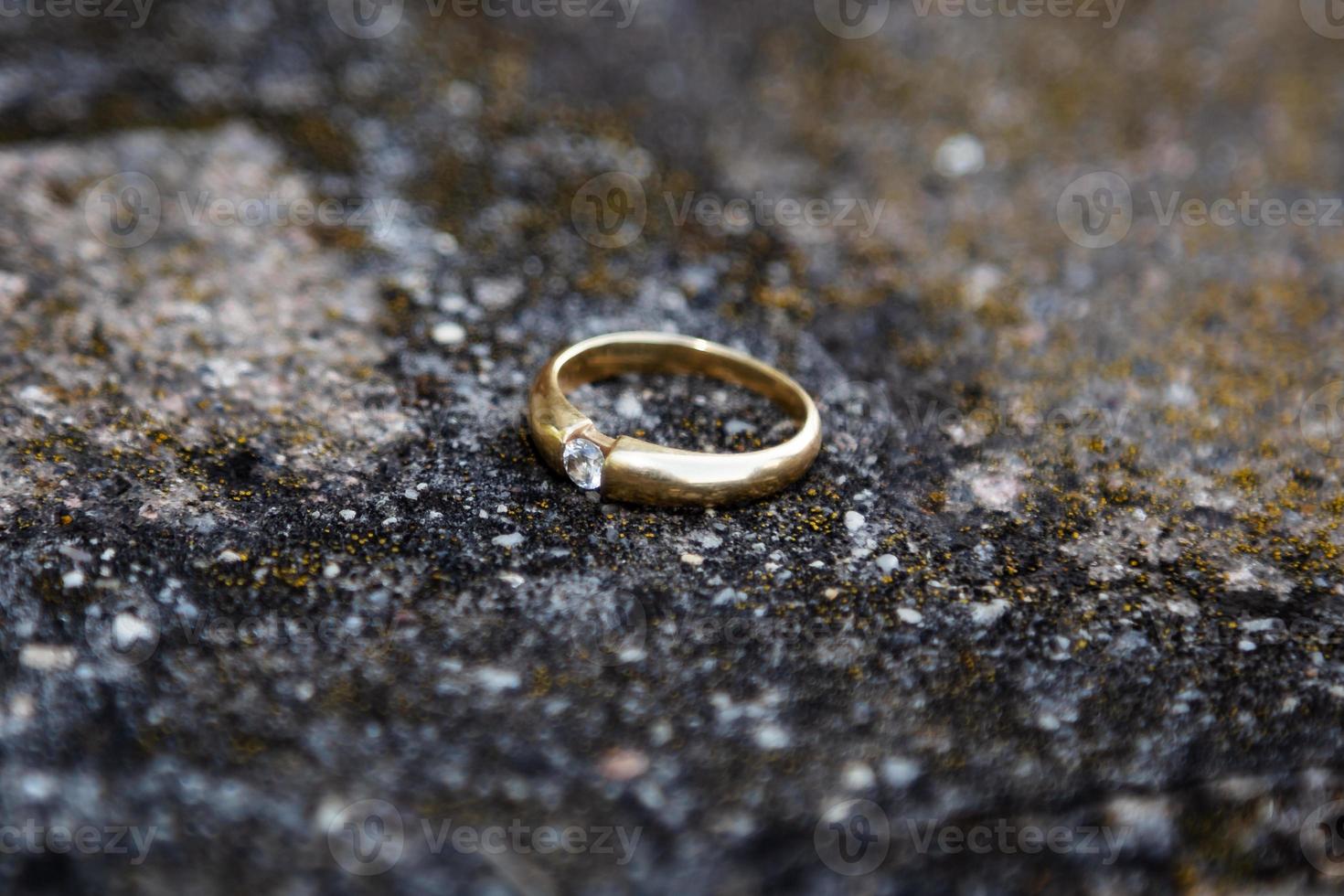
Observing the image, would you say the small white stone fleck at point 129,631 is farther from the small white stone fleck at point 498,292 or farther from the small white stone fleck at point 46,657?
the small white stone fleck at point 498,292

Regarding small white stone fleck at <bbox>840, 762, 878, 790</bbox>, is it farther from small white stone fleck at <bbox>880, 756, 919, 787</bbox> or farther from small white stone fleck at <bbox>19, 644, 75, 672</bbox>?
small white stone fleck at <bbox>19, 644, 75, 672</bbox>

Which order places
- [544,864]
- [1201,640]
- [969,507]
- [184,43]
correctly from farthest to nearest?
[184,43] → [969,507] → [1201,640] → [544,864]

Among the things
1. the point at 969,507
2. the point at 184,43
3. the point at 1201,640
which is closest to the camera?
the point at 1201,640

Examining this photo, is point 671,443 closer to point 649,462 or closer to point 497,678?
point 649,462

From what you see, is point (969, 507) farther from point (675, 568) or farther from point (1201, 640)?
point (675, 568)

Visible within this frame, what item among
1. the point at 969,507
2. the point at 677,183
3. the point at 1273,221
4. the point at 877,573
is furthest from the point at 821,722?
the point at 1273,221

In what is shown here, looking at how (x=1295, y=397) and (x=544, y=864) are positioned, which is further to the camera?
(x=1295, y=397)

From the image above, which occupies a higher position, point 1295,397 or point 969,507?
point 1295,397

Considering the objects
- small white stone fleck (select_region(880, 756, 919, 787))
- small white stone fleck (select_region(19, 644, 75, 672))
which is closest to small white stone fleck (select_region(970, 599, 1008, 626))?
small white stone fleck (select_region(880, 756, 919, 787))
